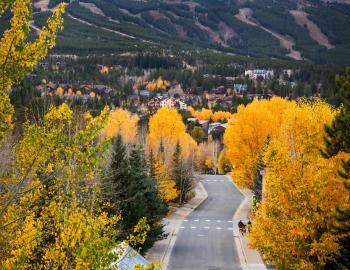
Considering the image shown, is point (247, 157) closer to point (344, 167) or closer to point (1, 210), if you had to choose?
point (344, 167)

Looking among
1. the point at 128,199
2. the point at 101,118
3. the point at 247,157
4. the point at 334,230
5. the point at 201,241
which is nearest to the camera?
the point at 101,118

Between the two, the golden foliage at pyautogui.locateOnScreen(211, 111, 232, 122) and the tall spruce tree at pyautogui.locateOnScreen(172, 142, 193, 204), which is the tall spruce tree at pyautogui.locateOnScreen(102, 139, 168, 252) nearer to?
the tall spruce tree at pyautogui.locateOnScreen(172, 142, 193, 204)

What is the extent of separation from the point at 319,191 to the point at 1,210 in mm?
14994

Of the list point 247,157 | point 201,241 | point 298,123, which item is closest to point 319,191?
point 298,123

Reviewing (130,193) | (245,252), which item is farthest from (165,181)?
(130,193)

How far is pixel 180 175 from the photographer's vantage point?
166ft

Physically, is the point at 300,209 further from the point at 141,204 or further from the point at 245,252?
the point at 245,252

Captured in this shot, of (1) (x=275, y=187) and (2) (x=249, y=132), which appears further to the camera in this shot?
(2) (x=249, y=132)

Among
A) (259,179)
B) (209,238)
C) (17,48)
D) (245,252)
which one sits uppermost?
(17,48)

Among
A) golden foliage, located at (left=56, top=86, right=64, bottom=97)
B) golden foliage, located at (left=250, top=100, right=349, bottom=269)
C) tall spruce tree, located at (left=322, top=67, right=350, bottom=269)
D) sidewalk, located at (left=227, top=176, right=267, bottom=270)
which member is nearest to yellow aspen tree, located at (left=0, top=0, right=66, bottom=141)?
tall spruce tree, located at (left=322, top=67, right=350, bottom=269)

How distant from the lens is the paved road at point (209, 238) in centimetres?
3025

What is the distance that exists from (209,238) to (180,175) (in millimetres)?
13930

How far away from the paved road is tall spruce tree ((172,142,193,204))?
2.16m

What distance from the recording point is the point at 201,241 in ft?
118
